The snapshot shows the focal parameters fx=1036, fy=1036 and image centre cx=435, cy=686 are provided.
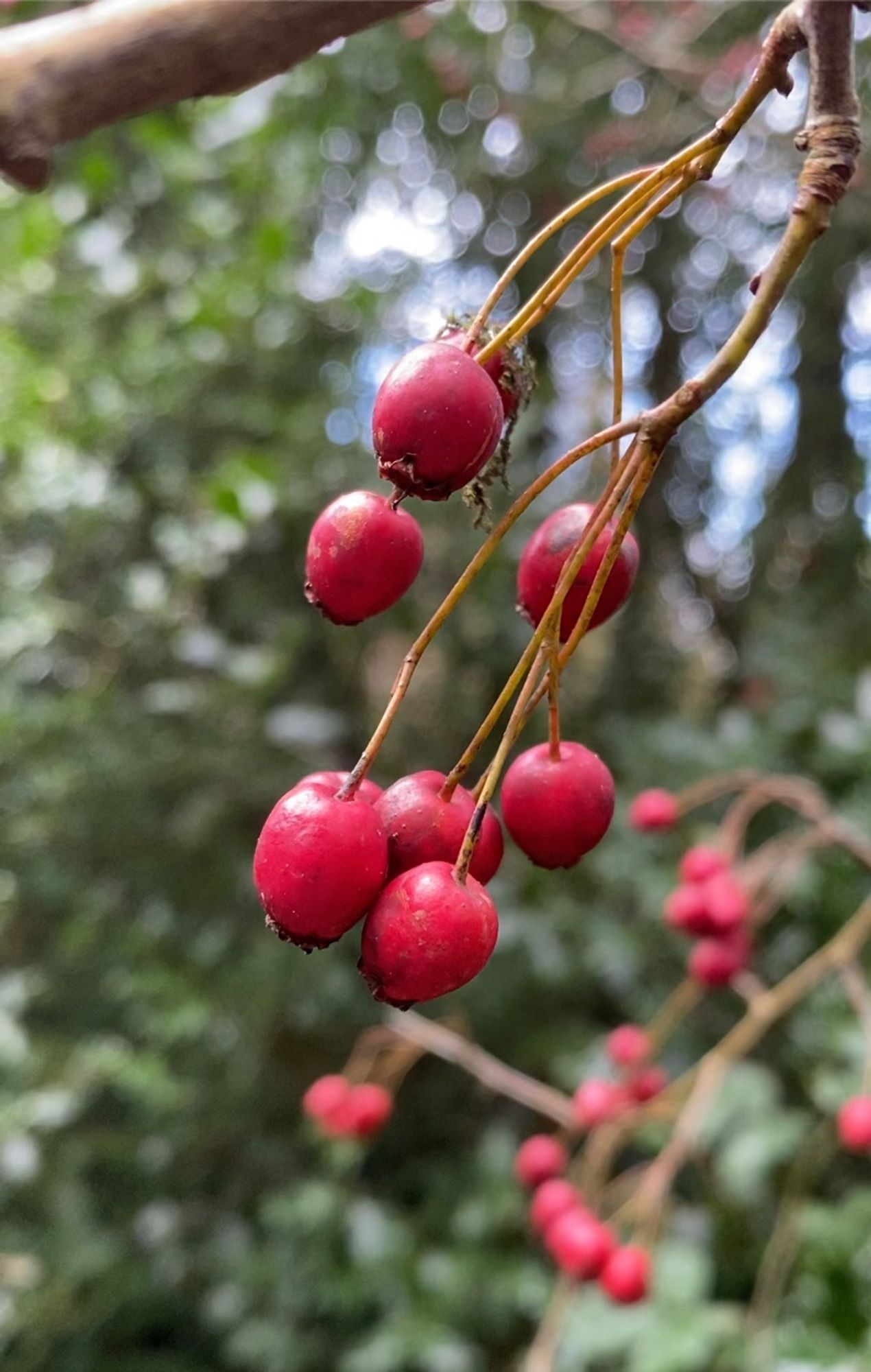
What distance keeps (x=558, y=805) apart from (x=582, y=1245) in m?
0.76

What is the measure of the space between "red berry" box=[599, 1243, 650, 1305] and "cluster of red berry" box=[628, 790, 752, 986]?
0.87ft

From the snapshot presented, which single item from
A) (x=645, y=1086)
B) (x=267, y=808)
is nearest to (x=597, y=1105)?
(x=645, y=1086)

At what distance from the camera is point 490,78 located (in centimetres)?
220

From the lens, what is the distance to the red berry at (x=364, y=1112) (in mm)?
1247

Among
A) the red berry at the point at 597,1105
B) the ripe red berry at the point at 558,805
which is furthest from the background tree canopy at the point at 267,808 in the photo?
the ripe red berry at the point at 558,805

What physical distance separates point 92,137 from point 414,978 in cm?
132

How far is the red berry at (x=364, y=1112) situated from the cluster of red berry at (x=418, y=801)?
920 mm

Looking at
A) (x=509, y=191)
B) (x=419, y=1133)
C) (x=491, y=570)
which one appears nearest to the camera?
(x=491, y=570)

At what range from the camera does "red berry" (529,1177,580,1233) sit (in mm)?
1084

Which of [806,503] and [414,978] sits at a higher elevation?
[414,978]

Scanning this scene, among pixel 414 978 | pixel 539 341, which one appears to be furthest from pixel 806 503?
pixel 414 978

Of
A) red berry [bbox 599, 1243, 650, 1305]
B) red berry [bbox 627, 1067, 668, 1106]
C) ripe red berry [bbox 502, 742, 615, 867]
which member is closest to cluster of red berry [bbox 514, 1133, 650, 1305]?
red berry [bbox 599, 1243, 650, 1305]

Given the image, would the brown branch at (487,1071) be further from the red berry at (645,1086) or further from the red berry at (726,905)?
the red berry at (726,905)

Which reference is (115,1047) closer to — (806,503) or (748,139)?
(748,139)
